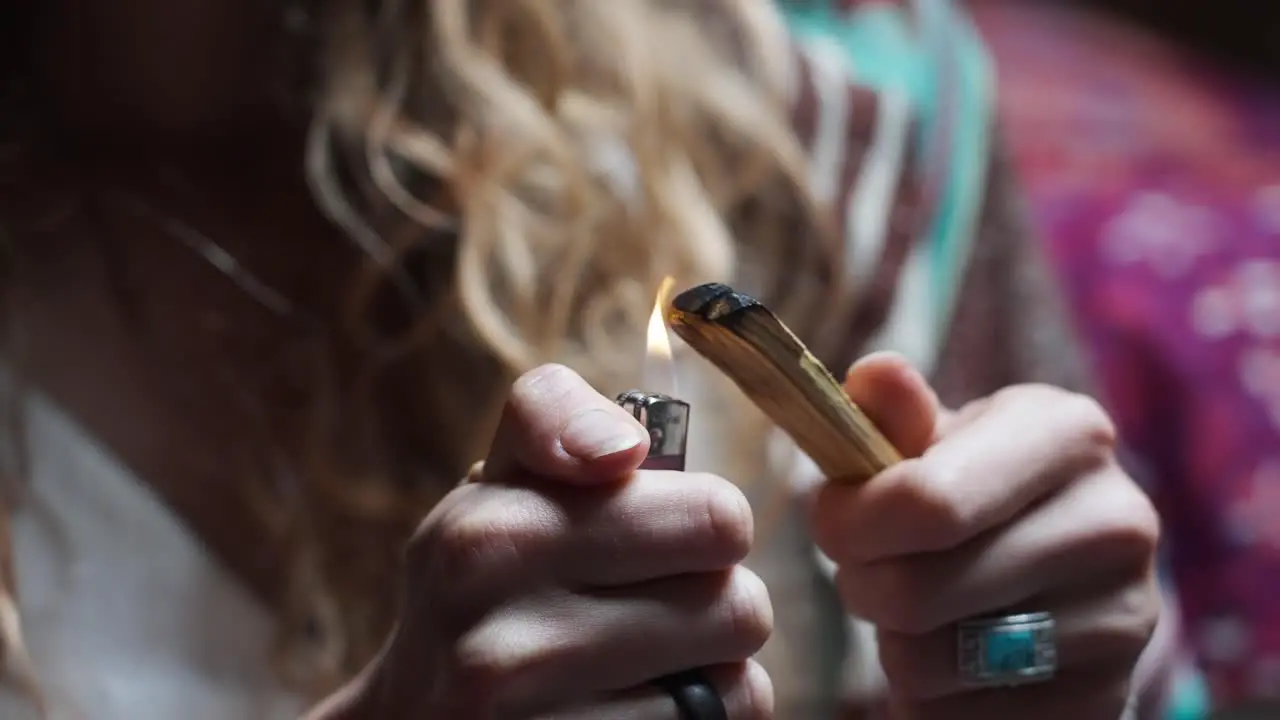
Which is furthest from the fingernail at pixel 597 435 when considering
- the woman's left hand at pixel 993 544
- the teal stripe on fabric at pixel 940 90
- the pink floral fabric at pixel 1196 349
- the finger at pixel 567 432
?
the pink floral fabric at pixel 1196 349

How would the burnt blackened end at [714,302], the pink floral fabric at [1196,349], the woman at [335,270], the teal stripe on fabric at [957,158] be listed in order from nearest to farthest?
the burnt blackened end at [714,302], the woman at [335,270], the teal stripe on fabric at [957,158], the pink floral fabric at [1196,349]

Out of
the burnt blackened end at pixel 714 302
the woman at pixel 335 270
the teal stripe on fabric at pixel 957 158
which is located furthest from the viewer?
the teal stripe on fabric at pixel 957 158

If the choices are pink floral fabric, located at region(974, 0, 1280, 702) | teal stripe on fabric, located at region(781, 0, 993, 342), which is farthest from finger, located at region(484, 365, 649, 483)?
pink floral fabric, located at region(974, 0, 1280, 702)

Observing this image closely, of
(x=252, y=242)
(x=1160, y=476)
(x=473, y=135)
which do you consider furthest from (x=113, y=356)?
(x=1160, y=476)

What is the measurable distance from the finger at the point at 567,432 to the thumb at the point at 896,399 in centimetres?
10

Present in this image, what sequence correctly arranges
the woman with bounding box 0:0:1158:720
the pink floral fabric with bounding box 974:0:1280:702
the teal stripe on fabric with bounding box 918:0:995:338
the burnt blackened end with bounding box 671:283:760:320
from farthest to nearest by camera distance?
1. the pink floral fabric with bounding box 974:0:1280:702
2. the teal stripe on fabric with bounding box 918:0:995:338
3. the woman with bounding box 0:0:1158:720
4. the burnt blackened end with bounding box 671:283:760:320

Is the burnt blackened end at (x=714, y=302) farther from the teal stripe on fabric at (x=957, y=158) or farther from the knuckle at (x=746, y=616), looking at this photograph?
the teal stripe on fabric at (x=957, y=158)

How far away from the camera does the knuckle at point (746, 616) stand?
275 millimetres

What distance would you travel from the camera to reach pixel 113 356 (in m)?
0.53

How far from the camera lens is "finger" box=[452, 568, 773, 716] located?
26cm

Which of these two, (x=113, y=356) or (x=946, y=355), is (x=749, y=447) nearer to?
(x=946, y=355)

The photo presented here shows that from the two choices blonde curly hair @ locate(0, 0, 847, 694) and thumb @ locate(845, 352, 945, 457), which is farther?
blonde curly hair @ locate(0, 0, 847, 694)

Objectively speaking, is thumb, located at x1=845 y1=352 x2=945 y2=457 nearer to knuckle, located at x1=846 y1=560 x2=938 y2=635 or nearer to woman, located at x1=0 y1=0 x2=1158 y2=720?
knuckle, located at x1=846 y1=560 x2=938 y2=635

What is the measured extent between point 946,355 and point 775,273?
108 millimetres
